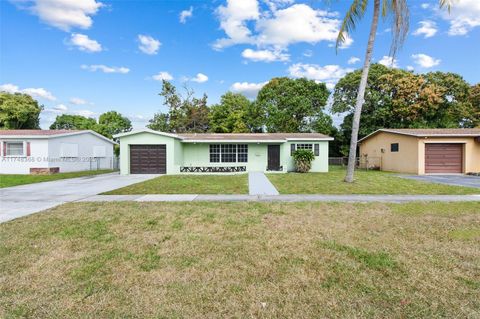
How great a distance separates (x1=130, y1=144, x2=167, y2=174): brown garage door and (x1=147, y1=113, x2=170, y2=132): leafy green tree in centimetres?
1685

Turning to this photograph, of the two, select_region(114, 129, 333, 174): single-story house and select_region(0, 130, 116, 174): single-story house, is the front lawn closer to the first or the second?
select_region(114, 129, 333, 174): single-story house

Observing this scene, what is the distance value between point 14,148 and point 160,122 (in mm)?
17082

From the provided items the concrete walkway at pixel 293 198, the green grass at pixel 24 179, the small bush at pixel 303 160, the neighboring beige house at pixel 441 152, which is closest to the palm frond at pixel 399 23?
the concrete walkway at pixel 293 198

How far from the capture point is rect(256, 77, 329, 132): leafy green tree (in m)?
28.9

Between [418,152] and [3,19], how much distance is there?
23.4 metres

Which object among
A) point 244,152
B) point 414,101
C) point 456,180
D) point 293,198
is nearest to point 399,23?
point 456,180

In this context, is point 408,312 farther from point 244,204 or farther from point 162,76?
point 162,76

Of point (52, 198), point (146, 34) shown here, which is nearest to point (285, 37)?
point (146, 34)

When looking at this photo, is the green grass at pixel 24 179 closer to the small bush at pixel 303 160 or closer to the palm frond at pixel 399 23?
the small bush at pixel 303 160

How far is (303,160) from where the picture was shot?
17.2 metres

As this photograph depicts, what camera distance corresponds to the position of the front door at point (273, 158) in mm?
18281

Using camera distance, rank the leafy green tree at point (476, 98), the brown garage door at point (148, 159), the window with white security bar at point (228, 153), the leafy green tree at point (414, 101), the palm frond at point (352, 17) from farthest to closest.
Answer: the leafy green tree at point (476, 98) → the leafy green tree at point (414, 101) → the window with white security bar at point (228, 153) → the brown garage door at point (148, 159) → the palm frond at point (352, 17)

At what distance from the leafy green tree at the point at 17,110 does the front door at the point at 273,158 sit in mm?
33621

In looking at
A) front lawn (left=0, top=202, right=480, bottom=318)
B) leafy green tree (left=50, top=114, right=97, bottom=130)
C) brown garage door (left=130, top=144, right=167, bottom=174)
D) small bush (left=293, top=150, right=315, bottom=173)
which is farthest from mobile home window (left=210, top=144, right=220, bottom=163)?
leafy green tree (left=50, top=114, right=97, bottom=130)
